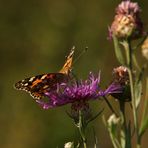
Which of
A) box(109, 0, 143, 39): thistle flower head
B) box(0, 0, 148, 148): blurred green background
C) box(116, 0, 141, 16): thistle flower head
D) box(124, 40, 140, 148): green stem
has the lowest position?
box(124, 40, 140, 148): green stem

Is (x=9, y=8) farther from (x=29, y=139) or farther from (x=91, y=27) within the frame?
(x=29, y=139)

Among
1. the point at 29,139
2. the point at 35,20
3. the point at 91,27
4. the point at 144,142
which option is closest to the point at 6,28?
the point at 35,20

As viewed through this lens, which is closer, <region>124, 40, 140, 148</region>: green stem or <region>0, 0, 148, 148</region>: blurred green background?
<region>124, 40, 140, 148</region>: green stem

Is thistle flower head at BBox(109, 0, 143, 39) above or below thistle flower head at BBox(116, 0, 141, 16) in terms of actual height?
below

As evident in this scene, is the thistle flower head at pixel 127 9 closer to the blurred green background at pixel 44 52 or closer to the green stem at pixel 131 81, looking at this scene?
the green stem at pixel 131 81

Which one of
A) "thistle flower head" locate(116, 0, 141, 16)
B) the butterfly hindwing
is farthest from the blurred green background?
"thistle flower head" locate(116, 0, 141, 16)

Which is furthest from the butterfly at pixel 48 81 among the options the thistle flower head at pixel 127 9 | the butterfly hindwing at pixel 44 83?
the thistle flower head at pixel 127 9

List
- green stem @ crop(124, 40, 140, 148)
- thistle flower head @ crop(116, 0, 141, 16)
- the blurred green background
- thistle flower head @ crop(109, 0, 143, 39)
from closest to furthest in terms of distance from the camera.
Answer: green stem @ crop(124, 40, 140, 148) → thistle flower head @ crop(109, 0, 143, 39) → thistle flower head @ crop(116, 0, 141, 16) → the blurred green background

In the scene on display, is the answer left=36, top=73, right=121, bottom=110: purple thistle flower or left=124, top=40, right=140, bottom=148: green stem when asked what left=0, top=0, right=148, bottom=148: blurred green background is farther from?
left=124, top=40, right=140, bottom=148: green stem
